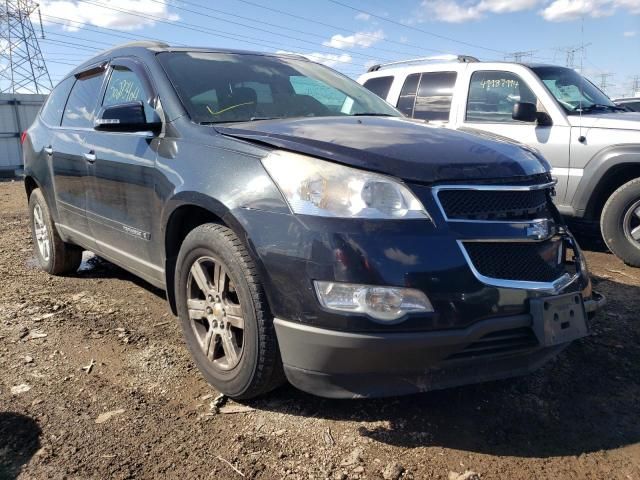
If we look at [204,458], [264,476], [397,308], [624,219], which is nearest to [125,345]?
[204,458]

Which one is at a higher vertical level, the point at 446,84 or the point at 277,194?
the point at 446,84

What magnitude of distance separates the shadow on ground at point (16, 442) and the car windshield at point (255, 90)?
173 centimetres

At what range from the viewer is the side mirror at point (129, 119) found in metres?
3.18

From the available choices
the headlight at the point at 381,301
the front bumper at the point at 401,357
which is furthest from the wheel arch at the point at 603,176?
the headlight at the point at 381,301

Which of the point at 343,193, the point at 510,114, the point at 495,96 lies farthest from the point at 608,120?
the point at 343,193

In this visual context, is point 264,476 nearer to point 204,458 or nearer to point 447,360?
point 204,458

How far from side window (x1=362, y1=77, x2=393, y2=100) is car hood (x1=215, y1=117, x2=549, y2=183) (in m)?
4.32

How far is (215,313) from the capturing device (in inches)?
111

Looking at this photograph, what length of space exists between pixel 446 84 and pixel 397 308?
16.3ft

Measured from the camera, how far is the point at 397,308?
225cm

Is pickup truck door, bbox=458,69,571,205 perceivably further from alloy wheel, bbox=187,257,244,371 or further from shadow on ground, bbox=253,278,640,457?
alloy wheel, bbox=187,257,244,371

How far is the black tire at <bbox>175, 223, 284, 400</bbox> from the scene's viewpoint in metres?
2.49

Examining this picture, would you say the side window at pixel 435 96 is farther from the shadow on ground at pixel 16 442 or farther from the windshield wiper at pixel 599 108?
the shadow on ground at pixel 16 442

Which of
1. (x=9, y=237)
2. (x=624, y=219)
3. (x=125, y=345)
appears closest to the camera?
(x=125, y=345)
